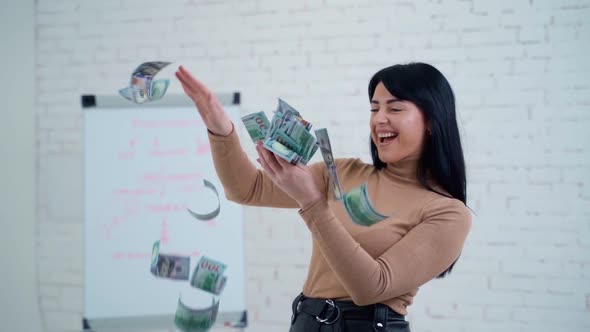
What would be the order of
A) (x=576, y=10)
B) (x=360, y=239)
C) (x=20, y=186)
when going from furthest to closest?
(x=20, y=186) → (x=576, y=10) → (x=360, y=239)

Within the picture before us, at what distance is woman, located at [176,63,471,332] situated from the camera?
1.14 m

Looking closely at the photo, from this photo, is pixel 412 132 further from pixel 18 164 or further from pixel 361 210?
pixel 18 164

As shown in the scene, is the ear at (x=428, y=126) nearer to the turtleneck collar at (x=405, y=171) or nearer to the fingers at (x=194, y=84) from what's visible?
the turtleneck collar at (x=405, y=171)

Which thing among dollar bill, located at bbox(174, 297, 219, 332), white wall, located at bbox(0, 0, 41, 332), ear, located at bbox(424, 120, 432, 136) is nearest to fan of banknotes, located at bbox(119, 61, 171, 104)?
ear, located at bbox(424, 120, 432, 136)

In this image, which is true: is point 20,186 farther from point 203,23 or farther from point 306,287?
point 306,287

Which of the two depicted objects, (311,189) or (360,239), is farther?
(360,239)

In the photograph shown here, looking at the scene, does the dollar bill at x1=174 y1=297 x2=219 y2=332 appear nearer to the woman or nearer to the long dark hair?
the woman

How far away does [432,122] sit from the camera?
4.42 feet

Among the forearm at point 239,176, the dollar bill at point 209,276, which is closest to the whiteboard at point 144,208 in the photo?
the dollar bill at point 209,276

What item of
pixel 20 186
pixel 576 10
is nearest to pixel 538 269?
pixel 576 10

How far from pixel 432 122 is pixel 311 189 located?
39 cm

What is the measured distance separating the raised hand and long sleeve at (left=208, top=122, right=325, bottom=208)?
0.02m

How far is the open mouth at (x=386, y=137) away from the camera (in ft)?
4.44

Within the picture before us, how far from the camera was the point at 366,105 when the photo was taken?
2932 millimetres
